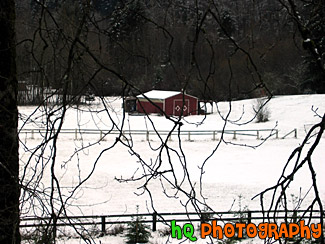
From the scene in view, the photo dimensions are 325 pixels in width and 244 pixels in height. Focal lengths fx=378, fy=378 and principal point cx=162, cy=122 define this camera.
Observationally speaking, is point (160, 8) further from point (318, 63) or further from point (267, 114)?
point (267, 114)

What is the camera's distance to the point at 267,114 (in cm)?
2972

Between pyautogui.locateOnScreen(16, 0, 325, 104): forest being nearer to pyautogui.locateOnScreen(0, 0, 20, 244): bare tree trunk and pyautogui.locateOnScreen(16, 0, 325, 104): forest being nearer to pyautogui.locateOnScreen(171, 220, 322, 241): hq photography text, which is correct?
pyautogui.locateOnScreen(0, 0, 20, 244): bare tree trunk

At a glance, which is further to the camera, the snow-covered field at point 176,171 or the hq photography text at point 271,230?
the snow-covered field at point 176,171

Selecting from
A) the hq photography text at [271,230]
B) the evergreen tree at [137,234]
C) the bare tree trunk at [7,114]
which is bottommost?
the evergreen tree at [137,234]

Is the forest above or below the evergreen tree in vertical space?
above

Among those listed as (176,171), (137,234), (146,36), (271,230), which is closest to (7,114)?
(146,36)

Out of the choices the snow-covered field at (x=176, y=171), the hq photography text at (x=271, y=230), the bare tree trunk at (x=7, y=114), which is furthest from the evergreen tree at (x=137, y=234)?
the bare tree trunk at (x=7, y=114)

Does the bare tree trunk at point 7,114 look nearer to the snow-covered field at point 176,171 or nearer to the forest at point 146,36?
the forest at point 146,36

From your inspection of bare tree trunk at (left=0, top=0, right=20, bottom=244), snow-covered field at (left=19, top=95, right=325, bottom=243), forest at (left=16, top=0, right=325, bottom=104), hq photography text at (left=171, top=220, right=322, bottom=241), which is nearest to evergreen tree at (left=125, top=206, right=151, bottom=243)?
snow-covered field at (left=19, top=95, right=325, bottom=243)

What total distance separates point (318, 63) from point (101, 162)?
15398 mm

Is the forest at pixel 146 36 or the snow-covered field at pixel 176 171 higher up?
the forest at pixel 146 36

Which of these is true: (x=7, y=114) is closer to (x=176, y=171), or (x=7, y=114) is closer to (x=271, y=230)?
(x=271, y=230)

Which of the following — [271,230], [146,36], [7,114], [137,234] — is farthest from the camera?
[137,234]

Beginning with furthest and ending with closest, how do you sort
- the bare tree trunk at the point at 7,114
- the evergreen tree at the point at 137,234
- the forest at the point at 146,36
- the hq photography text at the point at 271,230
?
1. the evergreen tree at the point at 137,234
2. the bare tree trunk at the point at 7,114
3. the forest at the point at 146,36
4. the hq photography text at the point at 271,230
